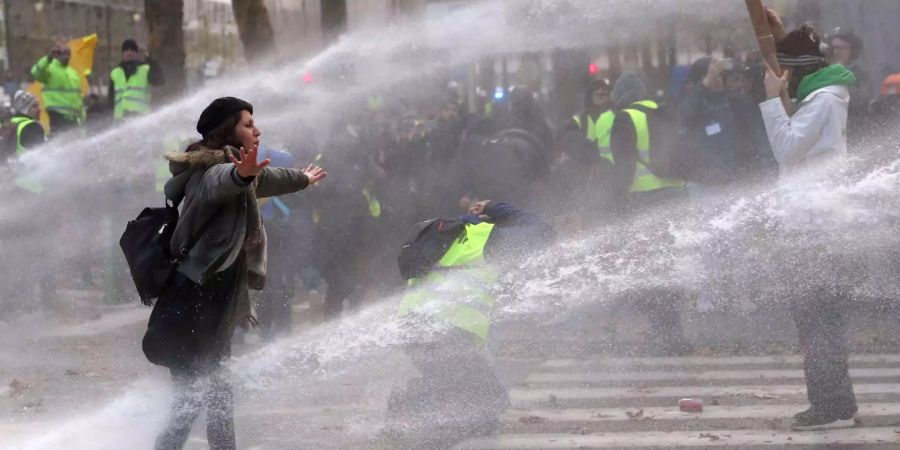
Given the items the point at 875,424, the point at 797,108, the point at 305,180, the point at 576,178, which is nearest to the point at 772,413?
the point at 875,424

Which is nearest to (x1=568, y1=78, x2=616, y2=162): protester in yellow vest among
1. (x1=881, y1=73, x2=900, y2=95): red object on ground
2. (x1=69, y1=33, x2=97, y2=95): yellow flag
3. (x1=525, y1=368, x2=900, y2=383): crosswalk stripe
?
(x1=881, y1=73, x2=900, y2=95): red object on ground

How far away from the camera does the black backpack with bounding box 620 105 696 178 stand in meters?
9.57

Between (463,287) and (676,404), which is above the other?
(463,287)

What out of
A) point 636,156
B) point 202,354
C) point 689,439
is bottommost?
point 689,439

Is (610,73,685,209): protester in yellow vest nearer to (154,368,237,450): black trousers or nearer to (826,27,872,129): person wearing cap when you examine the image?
(826,27,872,129): person wearing cap

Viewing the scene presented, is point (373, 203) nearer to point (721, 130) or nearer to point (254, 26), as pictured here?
point (721, 130)

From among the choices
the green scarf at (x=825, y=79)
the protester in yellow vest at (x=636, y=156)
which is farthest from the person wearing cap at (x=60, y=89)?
the green scarf at (x=825, y=79)

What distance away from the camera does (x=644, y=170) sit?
9.58 meters

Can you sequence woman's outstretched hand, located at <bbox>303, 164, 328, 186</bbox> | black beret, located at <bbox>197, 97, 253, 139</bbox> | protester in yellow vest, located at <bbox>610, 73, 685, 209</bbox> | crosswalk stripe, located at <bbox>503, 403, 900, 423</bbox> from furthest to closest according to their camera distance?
protester in yellow vest, located at <bbox>610, 73, 685, 209</bbox>
crosswalk stripe, located at <bbox>503, 403, 900, 423</bbox>
woman's outstretched hand, located at <bbox>303, 164, 328, 186</bbox>
black beret, located at <bbox>197, 97, 253, 139</bbox>

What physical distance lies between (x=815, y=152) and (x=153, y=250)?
133 inches

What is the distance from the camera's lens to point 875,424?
6.51 m

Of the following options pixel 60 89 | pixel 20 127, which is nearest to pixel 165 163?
pixel 20 127

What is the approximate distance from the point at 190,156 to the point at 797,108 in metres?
3.23

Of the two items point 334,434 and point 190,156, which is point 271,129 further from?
point 190,156
